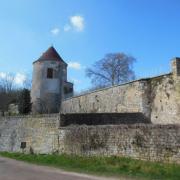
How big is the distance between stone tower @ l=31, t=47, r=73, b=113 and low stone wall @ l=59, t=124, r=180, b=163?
22977 millimetres

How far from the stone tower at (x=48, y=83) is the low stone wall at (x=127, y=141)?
22977mm

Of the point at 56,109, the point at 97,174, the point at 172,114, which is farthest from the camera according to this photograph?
the point at 56,109

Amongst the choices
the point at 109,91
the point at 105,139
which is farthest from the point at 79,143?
the point at 109,91

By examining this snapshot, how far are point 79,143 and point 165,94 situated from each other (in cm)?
736

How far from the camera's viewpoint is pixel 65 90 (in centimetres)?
4559

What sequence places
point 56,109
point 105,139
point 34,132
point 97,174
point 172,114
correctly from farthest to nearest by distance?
point 56,109, point 34,132, point 172,114, point 105,139, point 97,174

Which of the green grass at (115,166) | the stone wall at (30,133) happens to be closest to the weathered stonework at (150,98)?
the stone wall at (30,133)

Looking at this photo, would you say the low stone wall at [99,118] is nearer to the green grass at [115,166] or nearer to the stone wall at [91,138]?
the stone wall at [91,138]

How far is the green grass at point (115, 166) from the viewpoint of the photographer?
12672mm

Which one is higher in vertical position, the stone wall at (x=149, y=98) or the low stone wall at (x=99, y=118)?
the stone wall at (x=149, y=98)

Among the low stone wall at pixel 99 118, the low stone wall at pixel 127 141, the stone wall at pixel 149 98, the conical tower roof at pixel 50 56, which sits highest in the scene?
the conical tower roof at pixel 50 56

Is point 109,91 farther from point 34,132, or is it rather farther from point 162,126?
point 162,126

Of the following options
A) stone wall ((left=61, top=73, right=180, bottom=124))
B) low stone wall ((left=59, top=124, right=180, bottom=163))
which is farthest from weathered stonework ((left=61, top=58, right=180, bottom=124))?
low stone wall ((left=59, top=124, right=180, bottom=163))

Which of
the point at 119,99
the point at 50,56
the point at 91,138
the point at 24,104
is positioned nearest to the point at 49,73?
the point at 50,56
